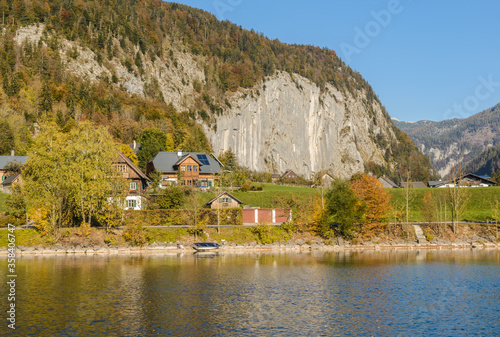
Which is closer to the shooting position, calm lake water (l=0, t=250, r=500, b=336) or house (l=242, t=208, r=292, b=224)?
calm lake water (l=0, t=250, r=500, b=336)

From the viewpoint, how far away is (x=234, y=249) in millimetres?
60594

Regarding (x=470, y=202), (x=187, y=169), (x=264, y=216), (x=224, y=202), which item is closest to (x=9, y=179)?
(x=187, y=169)

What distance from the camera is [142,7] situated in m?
192

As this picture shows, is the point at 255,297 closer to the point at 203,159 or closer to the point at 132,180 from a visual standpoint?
the point at 132,180

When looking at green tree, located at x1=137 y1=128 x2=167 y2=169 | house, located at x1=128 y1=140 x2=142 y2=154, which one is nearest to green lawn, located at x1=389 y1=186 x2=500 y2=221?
green tree, located at x1=137 y1=128 x2=167 y2=169

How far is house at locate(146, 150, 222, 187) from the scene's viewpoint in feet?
Answer: 299

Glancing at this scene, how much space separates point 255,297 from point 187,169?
199 feet

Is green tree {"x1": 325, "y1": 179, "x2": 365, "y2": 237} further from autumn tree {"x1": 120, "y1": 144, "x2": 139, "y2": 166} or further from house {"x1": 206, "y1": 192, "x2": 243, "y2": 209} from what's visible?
autumn tree {"x1": 120, "y1": 144, "x2": 139, "y2": 166}

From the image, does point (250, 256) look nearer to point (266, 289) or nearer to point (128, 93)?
point (266, 289)

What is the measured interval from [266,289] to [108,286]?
1241 cm

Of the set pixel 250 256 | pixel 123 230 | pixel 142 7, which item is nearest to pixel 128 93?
pixel 142 7

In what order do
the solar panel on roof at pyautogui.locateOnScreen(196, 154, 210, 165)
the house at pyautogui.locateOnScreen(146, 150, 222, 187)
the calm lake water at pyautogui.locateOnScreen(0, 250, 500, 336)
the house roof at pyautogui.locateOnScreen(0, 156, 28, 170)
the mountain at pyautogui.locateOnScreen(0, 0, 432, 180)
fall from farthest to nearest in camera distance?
the mountain at pyautogui.locateOnScreen(0, 0, 432, 180), the solar panel on roof at pyautogui.locateOnScreen(196, 154, 210, 165), the house at pyautogui.locateOnScreen(146, 150, 222, 187), the house roof at pyautogui.locateOnScreen(0, 156, 28, 170), the calm lake water at pyautogui.locateOnScreen(0, 250, 500, 336)

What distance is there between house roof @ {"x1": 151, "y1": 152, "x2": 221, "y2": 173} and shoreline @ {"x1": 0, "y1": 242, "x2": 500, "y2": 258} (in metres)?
34.1

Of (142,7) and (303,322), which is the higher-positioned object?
(142,7)
